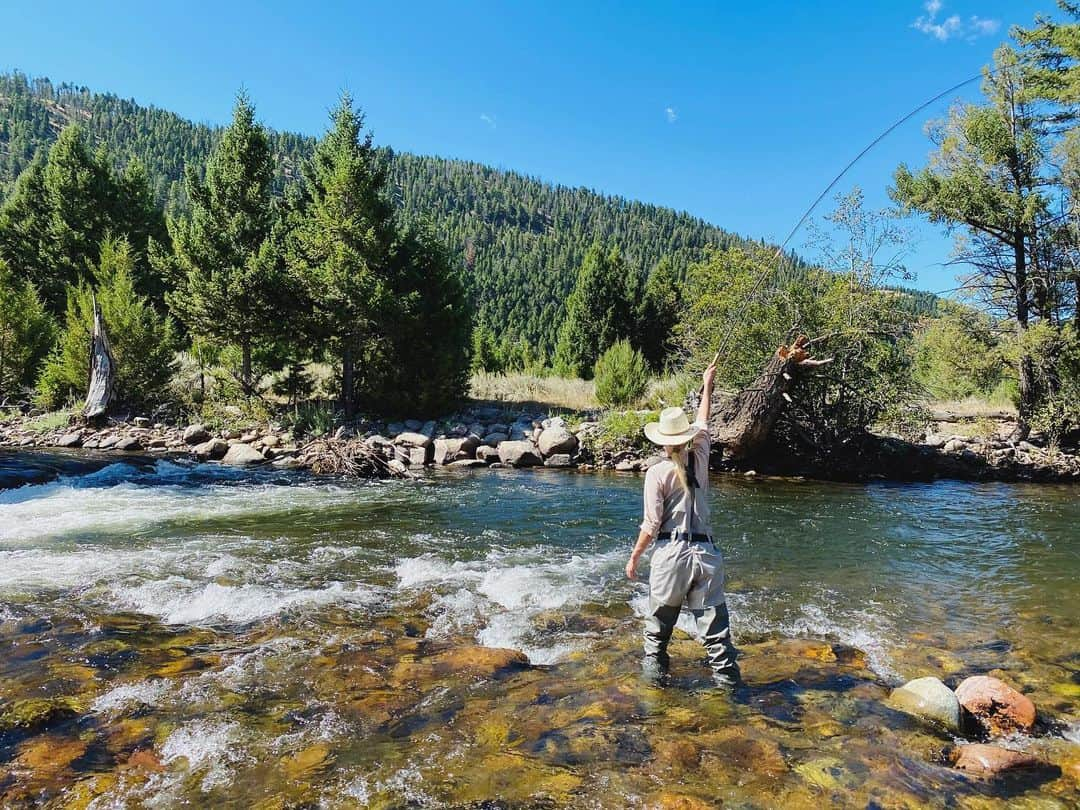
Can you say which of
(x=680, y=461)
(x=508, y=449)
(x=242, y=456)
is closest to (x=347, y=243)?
(x=242, y=456)

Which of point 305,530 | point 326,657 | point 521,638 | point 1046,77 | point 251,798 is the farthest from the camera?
point 1046,77

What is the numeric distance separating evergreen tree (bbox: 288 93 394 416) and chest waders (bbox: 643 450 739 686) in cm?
1659

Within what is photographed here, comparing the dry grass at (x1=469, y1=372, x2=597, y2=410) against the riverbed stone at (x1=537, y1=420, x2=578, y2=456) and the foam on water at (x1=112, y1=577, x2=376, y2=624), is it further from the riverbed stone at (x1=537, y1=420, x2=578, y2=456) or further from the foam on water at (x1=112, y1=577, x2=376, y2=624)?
the foam on water at (x1=112, y1=577, x2=376, y2=624)

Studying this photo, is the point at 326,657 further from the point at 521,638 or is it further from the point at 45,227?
the point at 45,227

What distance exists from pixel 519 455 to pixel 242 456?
310 inches

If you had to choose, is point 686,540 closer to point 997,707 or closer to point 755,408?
point 997,707

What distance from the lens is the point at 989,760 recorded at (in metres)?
3.81

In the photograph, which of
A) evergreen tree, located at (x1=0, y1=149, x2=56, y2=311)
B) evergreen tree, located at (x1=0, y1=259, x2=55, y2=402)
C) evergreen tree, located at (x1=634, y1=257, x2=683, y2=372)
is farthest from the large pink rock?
evergreen tree, located at (x1=0, y1=149, x2=56, y2=311)

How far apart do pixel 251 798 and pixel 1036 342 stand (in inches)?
852

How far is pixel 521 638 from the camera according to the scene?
589 centimetres

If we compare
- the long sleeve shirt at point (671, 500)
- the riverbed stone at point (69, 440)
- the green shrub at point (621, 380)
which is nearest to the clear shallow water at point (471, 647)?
the long sleeve shirt at point (671, 500)

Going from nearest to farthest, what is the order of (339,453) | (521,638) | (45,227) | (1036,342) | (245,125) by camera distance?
(521,638) < (339,453) < (1036,342) < (245,125) < (45,227)

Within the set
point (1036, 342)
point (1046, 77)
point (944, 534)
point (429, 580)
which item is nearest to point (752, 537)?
point (944, 534)

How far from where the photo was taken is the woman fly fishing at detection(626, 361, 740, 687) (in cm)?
466
